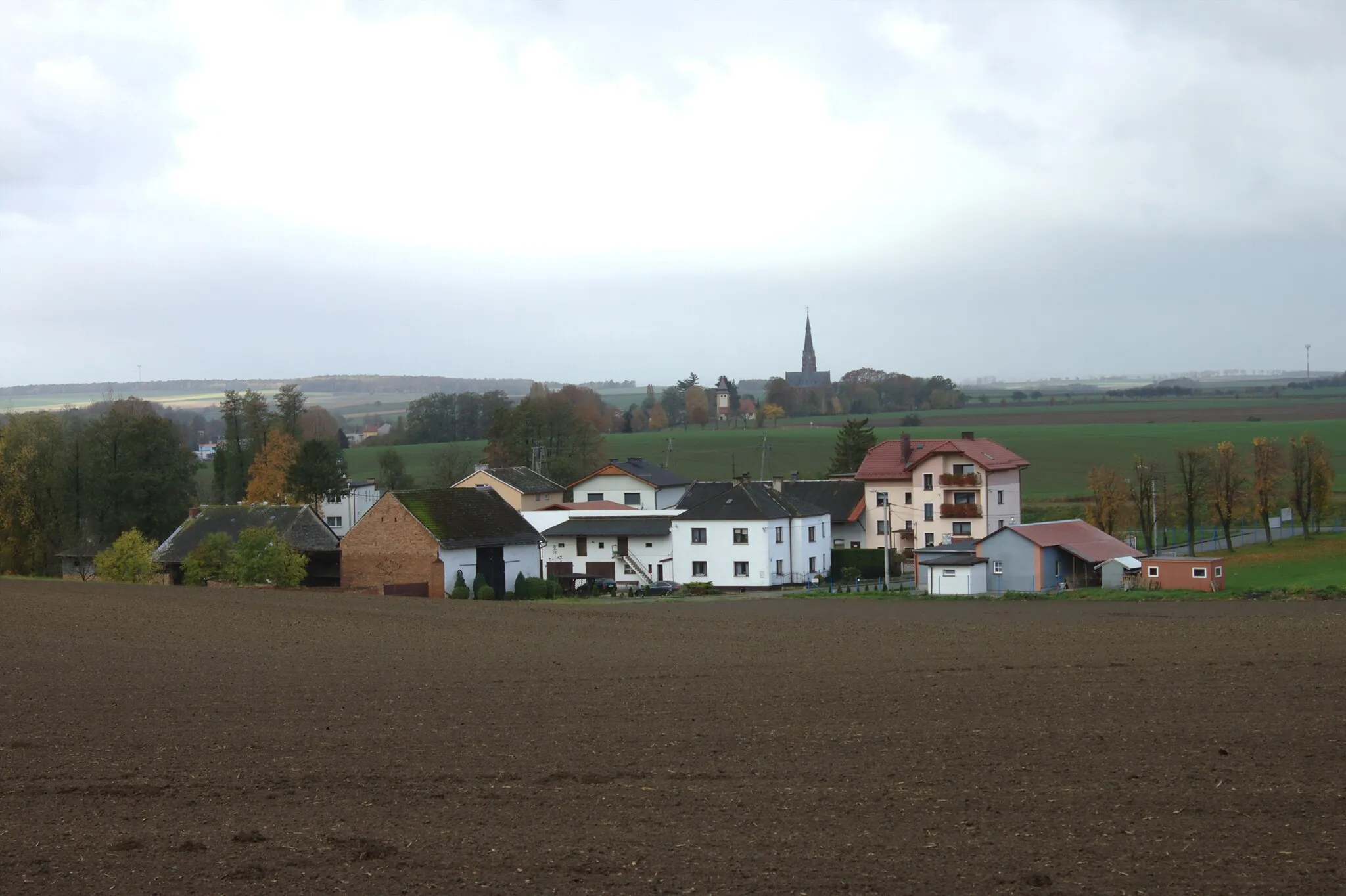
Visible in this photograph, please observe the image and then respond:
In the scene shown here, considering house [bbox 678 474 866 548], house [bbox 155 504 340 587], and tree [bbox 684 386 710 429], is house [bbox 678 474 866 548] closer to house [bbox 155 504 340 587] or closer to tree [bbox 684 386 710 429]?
house [bbox 155 504 340 587]

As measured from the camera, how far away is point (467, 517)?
179 feet

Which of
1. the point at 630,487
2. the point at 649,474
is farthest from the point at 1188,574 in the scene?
the point at 649,474

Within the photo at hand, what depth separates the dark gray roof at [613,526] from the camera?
6291 cm

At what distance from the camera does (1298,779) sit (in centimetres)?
1528

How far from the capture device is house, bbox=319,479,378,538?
282ft

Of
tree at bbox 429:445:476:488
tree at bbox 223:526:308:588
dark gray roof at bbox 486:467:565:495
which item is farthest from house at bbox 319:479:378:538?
tree at bbox 223:526:308:588

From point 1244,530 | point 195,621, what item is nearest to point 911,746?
point 195,621

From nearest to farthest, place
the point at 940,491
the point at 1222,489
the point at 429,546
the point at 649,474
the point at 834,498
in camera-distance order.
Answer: the point at 429,546 < the point at 940,491 < the point at 1222,489 < the point at 834,498 < the point at 649,474

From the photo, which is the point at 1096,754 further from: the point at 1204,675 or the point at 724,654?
the point at 724,654

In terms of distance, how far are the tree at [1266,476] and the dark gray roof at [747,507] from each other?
2709 cm

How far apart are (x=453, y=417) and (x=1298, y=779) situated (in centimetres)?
14955

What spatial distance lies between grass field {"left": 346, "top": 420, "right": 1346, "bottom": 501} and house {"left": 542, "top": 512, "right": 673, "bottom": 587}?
Result: 3727 cm

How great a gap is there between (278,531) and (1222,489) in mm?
48883

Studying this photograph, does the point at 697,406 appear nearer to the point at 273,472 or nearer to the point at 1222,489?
the point at 273,472
